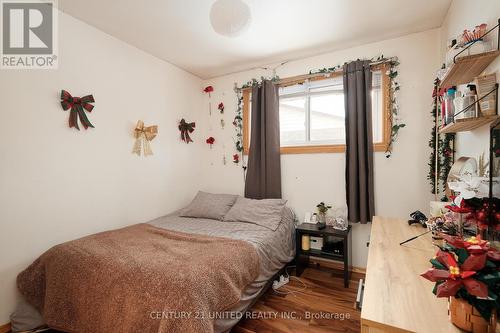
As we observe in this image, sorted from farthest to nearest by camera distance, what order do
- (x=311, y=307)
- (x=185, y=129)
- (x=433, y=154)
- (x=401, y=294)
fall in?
1. (x=185, y=129)
2. (x=433, y=154)
3. (x=311, y=307)
4. (x=401, y=294)

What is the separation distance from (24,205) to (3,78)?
3.19 ft

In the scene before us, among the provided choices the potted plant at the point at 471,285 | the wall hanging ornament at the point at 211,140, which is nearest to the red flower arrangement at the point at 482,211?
the potted plant at the point at 471,285

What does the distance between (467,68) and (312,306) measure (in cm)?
203

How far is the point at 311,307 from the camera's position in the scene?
2.08 metres

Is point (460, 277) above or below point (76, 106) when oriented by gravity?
below

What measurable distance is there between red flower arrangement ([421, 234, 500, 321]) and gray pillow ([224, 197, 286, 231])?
1778mm

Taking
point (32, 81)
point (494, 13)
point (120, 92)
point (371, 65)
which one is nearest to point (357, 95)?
point (371, 65)

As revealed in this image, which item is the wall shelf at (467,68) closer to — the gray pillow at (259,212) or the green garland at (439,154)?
the green garland at (439,154)

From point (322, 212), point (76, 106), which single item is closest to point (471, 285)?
point (322, 212)

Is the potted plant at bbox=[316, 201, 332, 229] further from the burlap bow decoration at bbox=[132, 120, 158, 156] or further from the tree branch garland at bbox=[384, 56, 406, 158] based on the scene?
the burlap bow decoration at bbox=[132, 120, 158, 156]

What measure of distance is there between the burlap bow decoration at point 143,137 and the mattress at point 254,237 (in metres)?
0.83

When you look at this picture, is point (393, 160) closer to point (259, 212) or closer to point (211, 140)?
point (259, 212)

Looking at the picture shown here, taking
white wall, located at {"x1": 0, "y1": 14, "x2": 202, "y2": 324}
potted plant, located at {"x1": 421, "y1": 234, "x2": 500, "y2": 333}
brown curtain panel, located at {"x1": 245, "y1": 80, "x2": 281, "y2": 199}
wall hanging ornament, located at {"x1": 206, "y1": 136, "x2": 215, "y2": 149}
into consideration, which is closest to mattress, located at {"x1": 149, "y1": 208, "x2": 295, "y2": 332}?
brown curtain panel, located at {"x1": 245, "y1": 80, "x2": 281, "y2": 199}

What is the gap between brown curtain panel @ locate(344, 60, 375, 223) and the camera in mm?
2549
